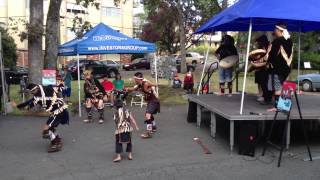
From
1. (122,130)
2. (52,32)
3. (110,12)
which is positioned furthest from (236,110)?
(110,12)

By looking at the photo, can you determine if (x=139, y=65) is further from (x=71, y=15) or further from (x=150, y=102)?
(x=150, y=102)

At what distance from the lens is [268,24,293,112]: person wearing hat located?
1015cm

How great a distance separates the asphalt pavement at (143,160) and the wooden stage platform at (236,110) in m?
0.61

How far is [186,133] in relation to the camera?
1215 cm

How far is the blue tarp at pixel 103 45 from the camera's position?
15.7 meters

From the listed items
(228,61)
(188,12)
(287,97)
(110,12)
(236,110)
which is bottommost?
(236,110)

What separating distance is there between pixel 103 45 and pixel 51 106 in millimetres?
A: 6201

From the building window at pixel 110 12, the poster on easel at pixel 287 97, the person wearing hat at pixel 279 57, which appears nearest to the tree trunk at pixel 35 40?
the person wearing hat at pixel 279 57

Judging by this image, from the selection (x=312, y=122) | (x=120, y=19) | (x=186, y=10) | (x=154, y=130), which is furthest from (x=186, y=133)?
(x=120, y=19)

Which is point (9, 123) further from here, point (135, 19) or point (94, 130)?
point (135, 19)

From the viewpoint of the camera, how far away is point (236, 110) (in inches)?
407

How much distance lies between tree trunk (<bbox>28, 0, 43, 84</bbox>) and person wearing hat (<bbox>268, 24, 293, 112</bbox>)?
893cm

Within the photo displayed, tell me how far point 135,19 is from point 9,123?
187 feet

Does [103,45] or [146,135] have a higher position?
[103,45]
